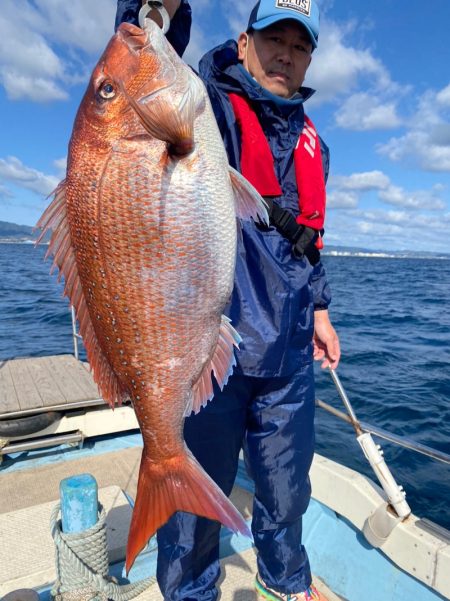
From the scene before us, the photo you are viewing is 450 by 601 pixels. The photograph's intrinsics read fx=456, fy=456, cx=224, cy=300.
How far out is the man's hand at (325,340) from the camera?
2689 mm

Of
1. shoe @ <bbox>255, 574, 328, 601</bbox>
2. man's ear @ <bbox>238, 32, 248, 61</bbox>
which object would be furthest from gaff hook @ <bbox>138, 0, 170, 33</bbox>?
shoe @ <bbox>255, 574, 328, 601</bbox>

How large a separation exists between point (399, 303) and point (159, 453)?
23.4 meters

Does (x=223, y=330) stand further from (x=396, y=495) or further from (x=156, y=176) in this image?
(x=396, y=495)

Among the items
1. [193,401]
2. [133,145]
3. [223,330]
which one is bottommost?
[193,401]

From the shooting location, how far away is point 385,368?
10.9 meters

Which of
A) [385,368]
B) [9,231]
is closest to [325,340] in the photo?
[385,368]

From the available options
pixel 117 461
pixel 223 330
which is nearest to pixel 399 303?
pixel 117 461

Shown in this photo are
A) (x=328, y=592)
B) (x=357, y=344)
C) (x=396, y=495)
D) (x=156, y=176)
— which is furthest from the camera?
(x=357, y=344)

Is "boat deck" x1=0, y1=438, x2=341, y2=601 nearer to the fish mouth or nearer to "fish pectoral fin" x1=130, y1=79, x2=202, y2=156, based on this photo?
"fish pectoral fin" x1=130, y1=79, x2=202, y2=156

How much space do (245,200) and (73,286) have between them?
691 mm

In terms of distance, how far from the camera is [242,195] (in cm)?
163

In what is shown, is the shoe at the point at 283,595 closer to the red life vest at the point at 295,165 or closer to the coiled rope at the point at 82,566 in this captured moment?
the coiled rope at the point at 82,566

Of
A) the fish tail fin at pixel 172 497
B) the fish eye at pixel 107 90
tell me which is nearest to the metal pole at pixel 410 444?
the fish tail fin at pixel 172 497

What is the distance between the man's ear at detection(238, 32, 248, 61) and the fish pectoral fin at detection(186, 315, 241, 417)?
4.63ft
